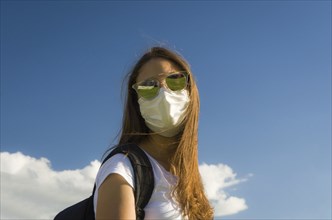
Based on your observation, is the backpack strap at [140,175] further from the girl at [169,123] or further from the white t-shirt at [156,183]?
the girl at [169,123]

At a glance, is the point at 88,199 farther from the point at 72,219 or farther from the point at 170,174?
the point at 170,174

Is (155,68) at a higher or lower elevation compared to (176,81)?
higher

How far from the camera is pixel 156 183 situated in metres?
4.96

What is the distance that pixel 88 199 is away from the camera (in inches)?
194

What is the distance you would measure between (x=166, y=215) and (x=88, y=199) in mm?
939

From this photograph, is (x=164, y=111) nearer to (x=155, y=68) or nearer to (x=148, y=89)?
(x=148, y=89)

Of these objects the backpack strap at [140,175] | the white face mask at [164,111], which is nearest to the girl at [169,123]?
the white face mask at [164,111]

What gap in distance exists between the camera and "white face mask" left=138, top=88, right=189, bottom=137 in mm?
5891

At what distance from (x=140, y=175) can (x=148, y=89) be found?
1.51 meters

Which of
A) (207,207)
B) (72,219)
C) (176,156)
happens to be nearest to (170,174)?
(176,156)

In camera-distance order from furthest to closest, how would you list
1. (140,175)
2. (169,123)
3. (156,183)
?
(169,123), (156,183), (140,175)

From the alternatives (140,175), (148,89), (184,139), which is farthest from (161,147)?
(140,175)

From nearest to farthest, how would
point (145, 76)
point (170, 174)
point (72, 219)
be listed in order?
point (72, 219) < point (170, 174) < point (145, 76)

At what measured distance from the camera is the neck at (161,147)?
5.65m
